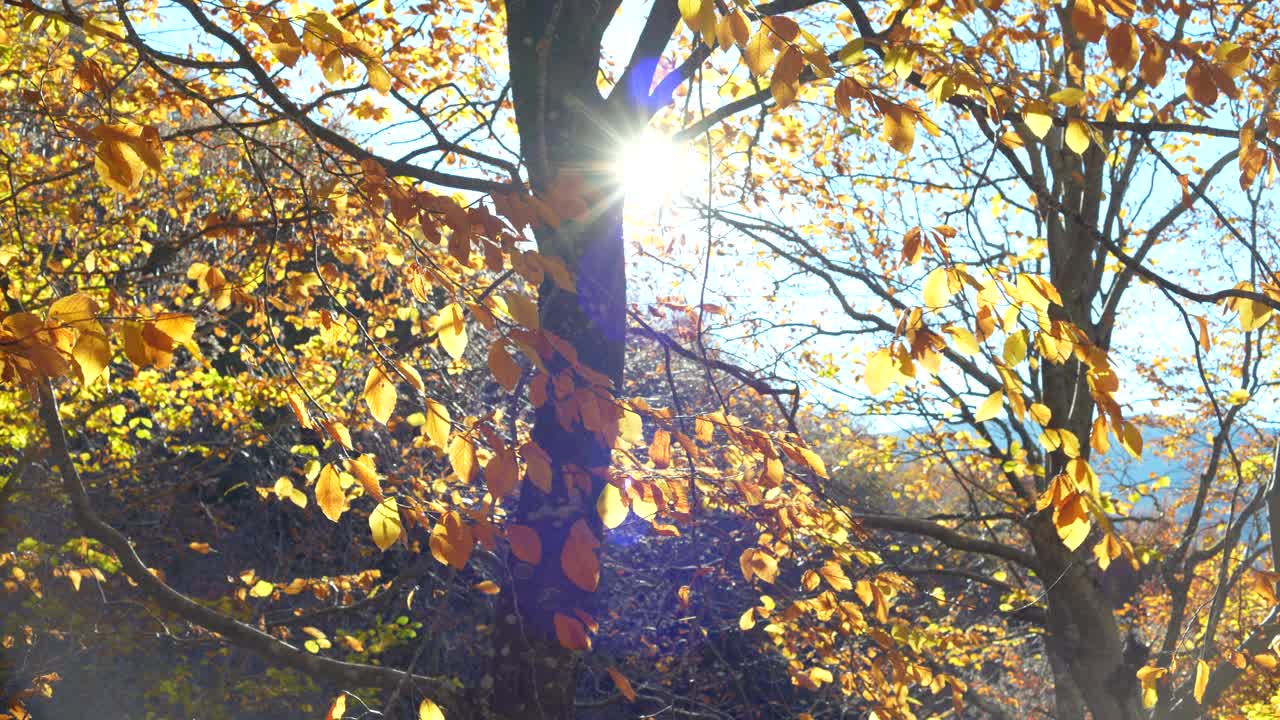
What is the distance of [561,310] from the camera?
288 centimetres

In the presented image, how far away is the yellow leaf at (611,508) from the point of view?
2488 mm

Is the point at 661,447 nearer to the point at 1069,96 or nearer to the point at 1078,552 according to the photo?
the point at 1069,96

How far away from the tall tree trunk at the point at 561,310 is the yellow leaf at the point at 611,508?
8 centimetres

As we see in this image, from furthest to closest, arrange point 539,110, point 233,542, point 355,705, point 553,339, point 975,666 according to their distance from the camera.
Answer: point 975,666, point 233,542, point 355,705, point 539,110, point 553,339

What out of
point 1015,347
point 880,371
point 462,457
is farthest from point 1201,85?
point 462,457

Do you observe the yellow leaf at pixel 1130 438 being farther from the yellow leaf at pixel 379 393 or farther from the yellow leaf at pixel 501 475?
the yellow leaf at pixel 379 393

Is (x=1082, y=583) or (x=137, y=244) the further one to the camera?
(x=137, y=244)

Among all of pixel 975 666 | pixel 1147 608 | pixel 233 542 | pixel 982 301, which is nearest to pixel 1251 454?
pixel 975 666

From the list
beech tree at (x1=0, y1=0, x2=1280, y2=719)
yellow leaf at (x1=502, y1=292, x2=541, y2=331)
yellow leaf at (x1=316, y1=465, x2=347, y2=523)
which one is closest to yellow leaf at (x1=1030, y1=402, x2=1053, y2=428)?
beech tree at (x1=0, y1=0, x2=1280, y2=719)

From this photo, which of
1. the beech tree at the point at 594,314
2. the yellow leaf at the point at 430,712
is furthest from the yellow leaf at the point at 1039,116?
the yellow leaf at the point at 430,712

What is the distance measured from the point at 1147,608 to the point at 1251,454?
525 cm

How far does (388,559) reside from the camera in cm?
1049

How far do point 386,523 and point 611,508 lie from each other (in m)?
0.63

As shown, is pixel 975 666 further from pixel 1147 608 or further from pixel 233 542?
pixel 233 542
